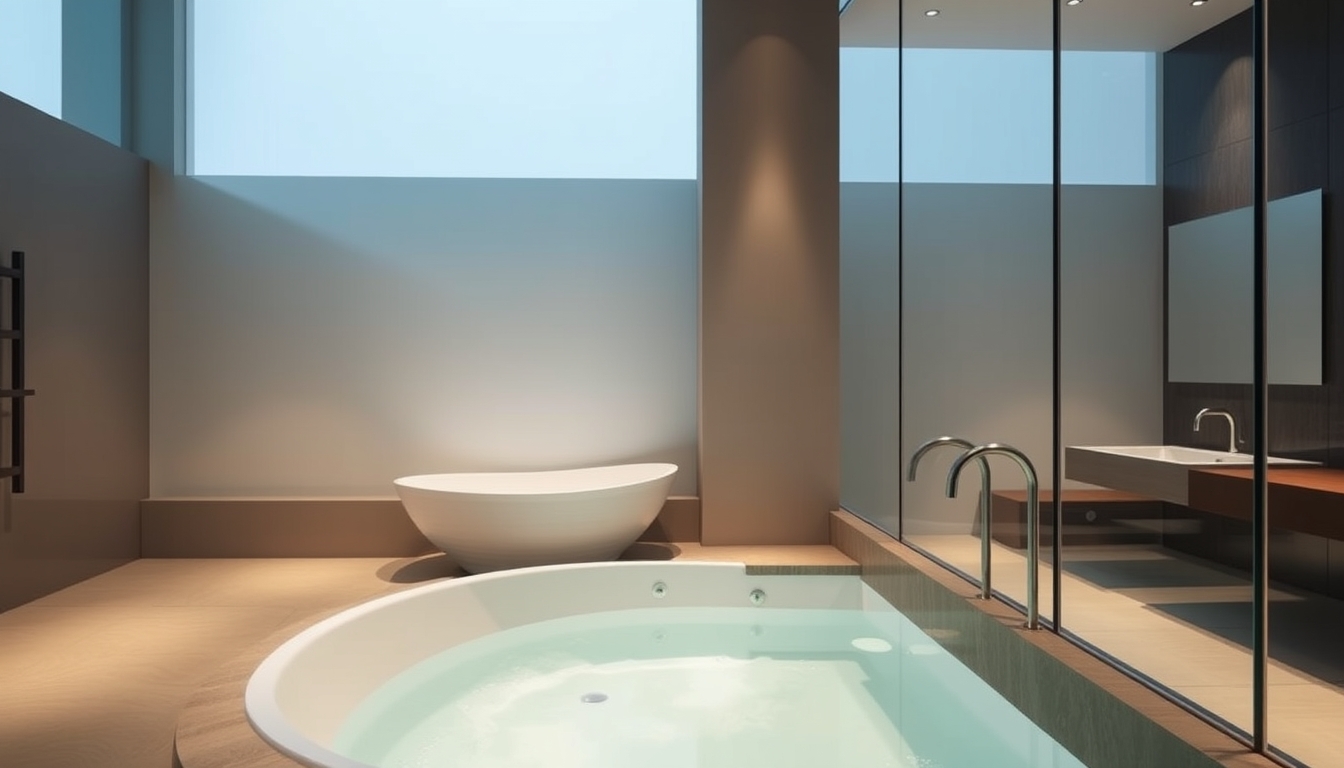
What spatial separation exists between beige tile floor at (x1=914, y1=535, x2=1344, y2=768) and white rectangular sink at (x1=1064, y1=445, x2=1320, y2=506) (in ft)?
0.41

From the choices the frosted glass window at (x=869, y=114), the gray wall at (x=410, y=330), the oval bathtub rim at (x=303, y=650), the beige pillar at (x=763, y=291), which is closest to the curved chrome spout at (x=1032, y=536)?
the oval bathtub rim at (x=303, y=650)

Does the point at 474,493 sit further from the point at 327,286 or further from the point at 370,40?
the point at 370,40

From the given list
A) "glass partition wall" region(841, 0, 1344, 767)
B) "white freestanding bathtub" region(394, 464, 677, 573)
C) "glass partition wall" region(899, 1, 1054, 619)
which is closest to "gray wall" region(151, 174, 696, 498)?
"white freestanding bathtub" region(394, 464, 677, 573)

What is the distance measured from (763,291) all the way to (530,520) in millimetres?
1413

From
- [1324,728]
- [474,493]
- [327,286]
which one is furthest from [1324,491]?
[327,286]

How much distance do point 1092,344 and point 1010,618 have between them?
29.8 inches

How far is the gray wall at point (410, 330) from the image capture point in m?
4.52

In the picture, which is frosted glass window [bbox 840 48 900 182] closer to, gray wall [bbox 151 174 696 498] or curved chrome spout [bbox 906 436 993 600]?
gray wall [bbox 151 174 696 498]

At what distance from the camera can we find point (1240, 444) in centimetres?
162

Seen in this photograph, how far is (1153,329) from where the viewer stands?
193 centimetres

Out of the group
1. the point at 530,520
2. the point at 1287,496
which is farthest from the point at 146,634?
the point at 1287,496

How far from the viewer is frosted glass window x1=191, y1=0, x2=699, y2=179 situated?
469 centimetres

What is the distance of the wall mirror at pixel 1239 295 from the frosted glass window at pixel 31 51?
4.52 meters

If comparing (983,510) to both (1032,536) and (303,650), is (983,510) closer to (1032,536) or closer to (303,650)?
(1032,536)
